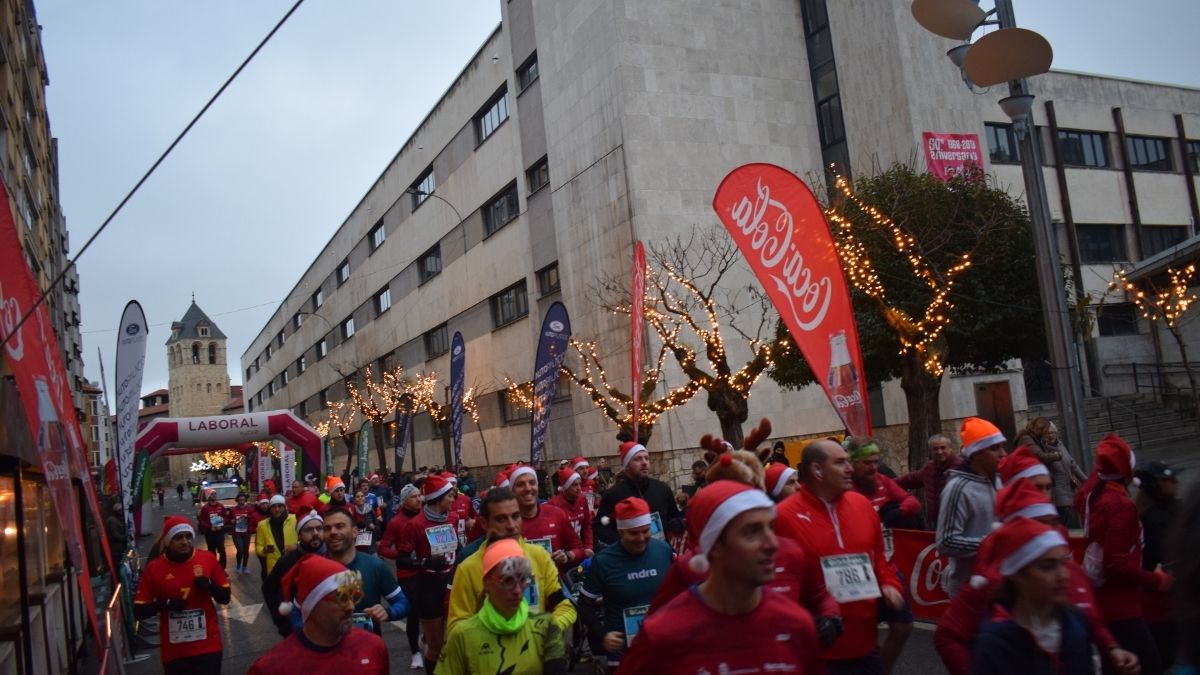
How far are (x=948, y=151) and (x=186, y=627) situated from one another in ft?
80.0

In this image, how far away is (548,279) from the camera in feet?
107

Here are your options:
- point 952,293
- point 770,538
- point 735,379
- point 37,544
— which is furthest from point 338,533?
point 952,293

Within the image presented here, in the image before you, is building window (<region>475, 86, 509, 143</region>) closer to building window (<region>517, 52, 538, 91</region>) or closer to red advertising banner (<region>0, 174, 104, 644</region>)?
building window (<region>517, 52, 538, 91</region>)

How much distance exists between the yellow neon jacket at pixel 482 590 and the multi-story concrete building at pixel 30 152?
11565 mm

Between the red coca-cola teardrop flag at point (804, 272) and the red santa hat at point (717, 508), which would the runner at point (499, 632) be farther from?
the red coca-cola teardrop flag at point (804, 272)

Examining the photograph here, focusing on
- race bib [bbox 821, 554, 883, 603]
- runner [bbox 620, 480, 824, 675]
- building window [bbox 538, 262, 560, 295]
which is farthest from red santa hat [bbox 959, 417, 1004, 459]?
building window [bbox 538, 262, 560, 295]

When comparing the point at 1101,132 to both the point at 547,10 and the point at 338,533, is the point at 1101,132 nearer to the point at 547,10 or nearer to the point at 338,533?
the point at 547,10

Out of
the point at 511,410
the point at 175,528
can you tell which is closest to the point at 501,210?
the point at 511,410

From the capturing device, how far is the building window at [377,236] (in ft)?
172

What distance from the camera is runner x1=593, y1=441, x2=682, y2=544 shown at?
8555mm

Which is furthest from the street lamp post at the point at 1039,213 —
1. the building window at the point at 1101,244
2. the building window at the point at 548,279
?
the building window at the point at 1101,244

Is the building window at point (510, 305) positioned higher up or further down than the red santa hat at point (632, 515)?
higher up

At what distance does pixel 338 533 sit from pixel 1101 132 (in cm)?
3404

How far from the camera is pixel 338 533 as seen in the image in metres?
7.02
